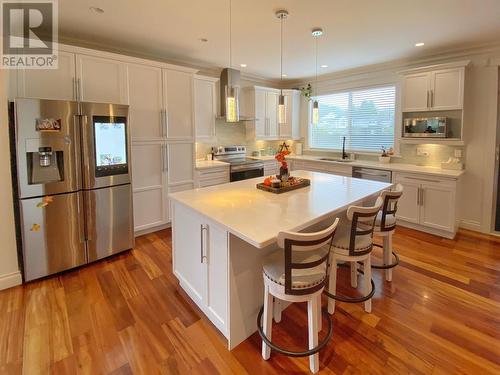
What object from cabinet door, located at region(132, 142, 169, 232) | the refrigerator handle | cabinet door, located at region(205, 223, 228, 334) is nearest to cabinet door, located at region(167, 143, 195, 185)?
cabinet door, located at region(132, 142, 169, 232)

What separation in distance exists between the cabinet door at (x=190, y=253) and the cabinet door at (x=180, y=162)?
167 centimetres

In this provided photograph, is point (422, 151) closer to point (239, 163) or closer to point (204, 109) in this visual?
point (239, 163)

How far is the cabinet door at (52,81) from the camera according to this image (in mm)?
2805

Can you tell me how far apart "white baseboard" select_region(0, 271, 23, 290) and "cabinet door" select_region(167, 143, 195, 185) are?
1.98m

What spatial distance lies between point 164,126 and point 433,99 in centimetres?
389

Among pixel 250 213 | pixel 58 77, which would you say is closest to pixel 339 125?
pixel 250 213

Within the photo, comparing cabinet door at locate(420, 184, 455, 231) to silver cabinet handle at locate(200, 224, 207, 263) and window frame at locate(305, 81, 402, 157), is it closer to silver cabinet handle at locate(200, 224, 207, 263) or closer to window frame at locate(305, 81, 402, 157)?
window frame at locate(305, 81, 402, 157)

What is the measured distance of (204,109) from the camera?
15.4ft

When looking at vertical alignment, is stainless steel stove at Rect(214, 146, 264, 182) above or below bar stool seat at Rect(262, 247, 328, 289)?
above

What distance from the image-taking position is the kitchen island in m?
1.80

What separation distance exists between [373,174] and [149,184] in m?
3.49

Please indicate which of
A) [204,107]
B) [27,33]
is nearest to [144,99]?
[204,107]

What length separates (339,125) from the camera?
5617mm

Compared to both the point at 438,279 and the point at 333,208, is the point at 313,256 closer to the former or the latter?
the point at 333,208
